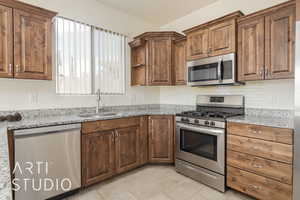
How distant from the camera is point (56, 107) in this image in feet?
8.38

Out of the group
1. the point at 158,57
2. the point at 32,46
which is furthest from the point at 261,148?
the point at 32,46

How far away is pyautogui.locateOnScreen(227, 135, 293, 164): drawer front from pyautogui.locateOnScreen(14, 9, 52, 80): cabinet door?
2.58 metres

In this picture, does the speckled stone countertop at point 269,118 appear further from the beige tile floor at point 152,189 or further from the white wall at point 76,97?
the white wall at point 76,97

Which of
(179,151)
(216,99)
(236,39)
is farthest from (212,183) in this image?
(236,39)

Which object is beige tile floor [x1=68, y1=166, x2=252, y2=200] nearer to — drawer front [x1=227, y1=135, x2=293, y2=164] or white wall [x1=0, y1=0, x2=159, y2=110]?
drawer front [x1=227, y1=135, x2=293, y2=164]

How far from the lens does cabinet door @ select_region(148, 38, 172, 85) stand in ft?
10.6

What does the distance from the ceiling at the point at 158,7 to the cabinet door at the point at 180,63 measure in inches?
27.0

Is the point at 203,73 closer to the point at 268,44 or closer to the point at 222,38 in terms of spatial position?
the point at 222,38

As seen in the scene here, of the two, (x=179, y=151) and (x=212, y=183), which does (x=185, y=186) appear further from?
(x=179, y=151)

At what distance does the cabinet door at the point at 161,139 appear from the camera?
9.86 ft

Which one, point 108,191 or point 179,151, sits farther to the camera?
point 179,151

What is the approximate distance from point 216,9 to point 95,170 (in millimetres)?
3350

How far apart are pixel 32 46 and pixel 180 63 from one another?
2361 millimetres

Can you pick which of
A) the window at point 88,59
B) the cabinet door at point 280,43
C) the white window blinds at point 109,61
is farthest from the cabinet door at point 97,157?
the cabinet door at point 280,43
